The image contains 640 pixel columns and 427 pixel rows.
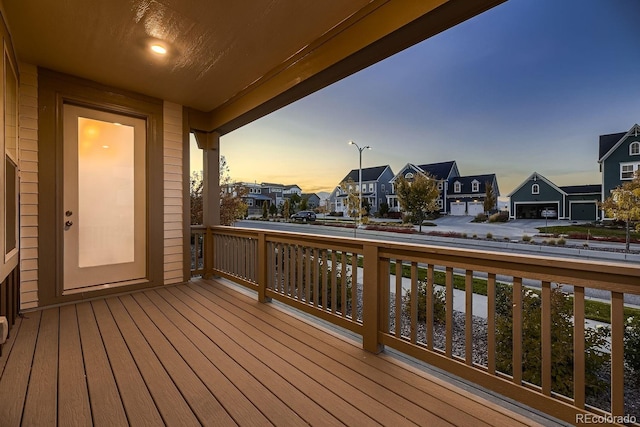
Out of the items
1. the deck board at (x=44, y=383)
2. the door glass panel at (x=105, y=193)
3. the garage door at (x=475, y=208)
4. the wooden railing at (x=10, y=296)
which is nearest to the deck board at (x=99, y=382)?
the deck board at (x=44, y=383)

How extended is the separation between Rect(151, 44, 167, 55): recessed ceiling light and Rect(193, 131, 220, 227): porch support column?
5.45ft

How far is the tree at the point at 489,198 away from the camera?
70.0 inches

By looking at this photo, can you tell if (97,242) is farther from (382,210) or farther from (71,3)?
(382,210)

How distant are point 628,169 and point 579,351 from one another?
2.77ft

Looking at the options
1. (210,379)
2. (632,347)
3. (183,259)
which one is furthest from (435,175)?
(183,259)

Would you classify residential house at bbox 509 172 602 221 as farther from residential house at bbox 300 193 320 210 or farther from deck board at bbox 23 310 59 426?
deck board at bbox 23 310 59 426

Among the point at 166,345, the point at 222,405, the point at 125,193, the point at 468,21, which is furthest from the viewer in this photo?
the point at 125,193

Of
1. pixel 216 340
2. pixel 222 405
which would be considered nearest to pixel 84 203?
pixel 216 340

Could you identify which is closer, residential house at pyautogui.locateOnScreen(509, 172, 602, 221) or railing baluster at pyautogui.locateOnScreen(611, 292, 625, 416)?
railing baluster at pyautogui.locateOnScreen(611, 292, 625, 416)

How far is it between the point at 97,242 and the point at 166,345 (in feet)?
6.45

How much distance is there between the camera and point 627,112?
1.32 m

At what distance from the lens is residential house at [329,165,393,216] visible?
2424mm

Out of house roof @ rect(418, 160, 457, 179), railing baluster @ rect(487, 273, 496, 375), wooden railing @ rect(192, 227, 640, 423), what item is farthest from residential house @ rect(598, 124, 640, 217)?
house roof @ rect(418, 160, 457, 179)

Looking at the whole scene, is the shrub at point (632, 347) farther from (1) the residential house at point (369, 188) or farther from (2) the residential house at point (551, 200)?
(1) the residential house at point (369, 188)
